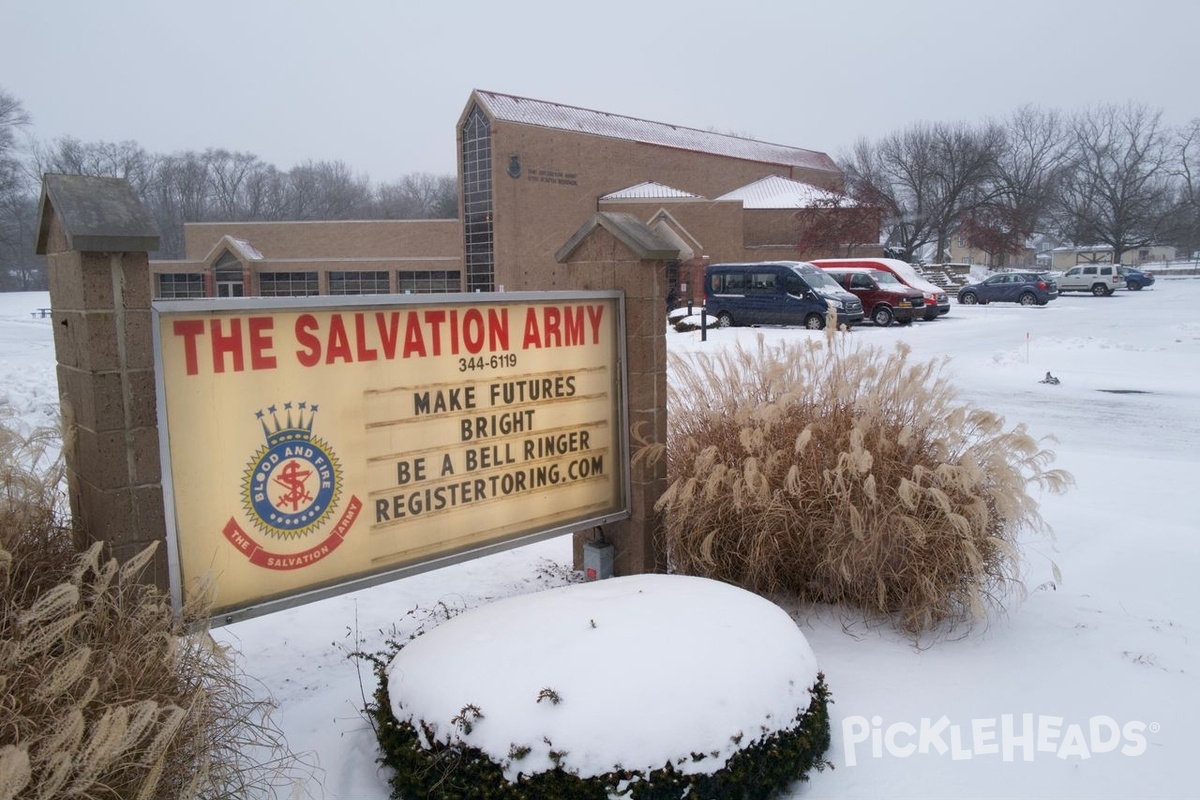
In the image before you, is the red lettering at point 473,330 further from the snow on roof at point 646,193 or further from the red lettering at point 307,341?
the snow on roof at point 646,193

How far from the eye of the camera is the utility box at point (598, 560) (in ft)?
19.1

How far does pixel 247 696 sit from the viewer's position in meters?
4.04

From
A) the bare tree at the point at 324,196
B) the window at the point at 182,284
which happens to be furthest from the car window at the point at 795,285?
the bare tree at the point at 324,196

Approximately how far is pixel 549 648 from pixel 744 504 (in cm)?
186

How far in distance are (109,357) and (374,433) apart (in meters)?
1.29

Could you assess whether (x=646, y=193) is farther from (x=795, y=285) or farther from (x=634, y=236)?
(x=634, y=236)

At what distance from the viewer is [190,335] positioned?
12.5 ft

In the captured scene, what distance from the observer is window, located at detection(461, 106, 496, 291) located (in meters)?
47.7

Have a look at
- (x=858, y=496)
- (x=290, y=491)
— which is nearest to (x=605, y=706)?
(x=290, y=491)

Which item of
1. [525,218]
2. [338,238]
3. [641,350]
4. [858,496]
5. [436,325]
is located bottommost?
[858,496]

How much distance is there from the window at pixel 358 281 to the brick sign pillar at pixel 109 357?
166 feet

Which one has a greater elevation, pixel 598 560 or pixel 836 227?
pixel 836 227

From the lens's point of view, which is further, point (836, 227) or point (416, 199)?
point (416, 199)

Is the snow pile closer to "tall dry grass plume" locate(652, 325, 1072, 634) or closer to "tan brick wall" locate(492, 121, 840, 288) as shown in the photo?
"tall dry grass plume" locate(652, 325, 1072, 634)
